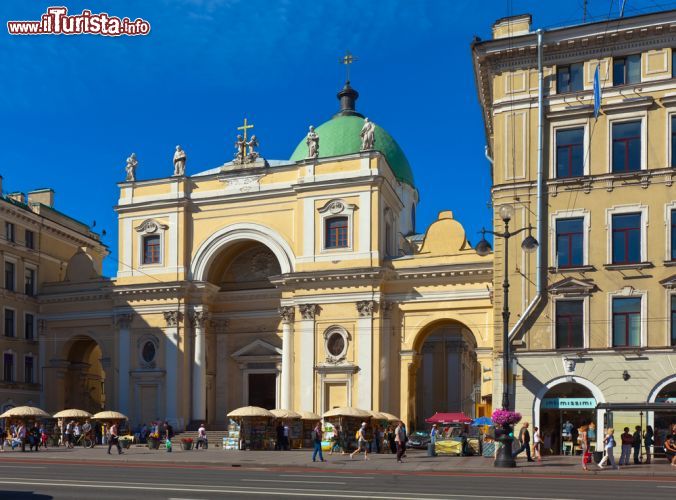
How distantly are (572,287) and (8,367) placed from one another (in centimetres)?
3805

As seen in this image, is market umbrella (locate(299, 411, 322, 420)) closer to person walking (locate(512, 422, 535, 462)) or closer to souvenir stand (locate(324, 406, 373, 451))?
souvenir stand (locate(324, 406, 373, 451))

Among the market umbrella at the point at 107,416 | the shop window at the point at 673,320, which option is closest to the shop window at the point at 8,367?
the market umbrella at the point at 107,416

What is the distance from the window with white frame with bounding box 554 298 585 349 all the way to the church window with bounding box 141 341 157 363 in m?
28.3

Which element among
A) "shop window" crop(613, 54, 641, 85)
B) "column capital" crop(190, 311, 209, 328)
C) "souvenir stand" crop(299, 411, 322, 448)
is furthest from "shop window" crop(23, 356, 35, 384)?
"shop window" crop(613, 54, 641, 85)

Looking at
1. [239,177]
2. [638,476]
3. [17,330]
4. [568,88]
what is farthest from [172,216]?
[638,476]

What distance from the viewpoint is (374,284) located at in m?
50.7

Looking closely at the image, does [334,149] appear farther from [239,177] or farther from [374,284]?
[374,284]

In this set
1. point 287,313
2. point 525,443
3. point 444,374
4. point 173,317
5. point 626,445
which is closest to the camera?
point 626,445

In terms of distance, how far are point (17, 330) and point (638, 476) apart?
43.4 meters

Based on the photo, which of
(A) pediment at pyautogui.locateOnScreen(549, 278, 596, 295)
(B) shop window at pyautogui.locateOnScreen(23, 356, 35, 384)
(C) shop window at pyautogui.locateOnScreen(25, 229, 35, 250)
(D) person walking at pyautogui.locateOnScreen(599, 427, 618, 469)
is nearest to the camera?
(D) person walking at pyautogui.locateOnScreen(599, 427, 618, 469)

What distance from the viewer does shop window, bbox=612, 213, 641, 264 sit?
37125 millimetres

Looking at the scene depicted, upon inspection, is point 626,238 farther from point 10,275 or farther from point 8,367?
point 8,367

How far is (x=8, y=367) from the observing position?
57938 millimetres

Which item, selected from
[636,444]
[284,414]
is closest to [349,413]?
[284,414]
